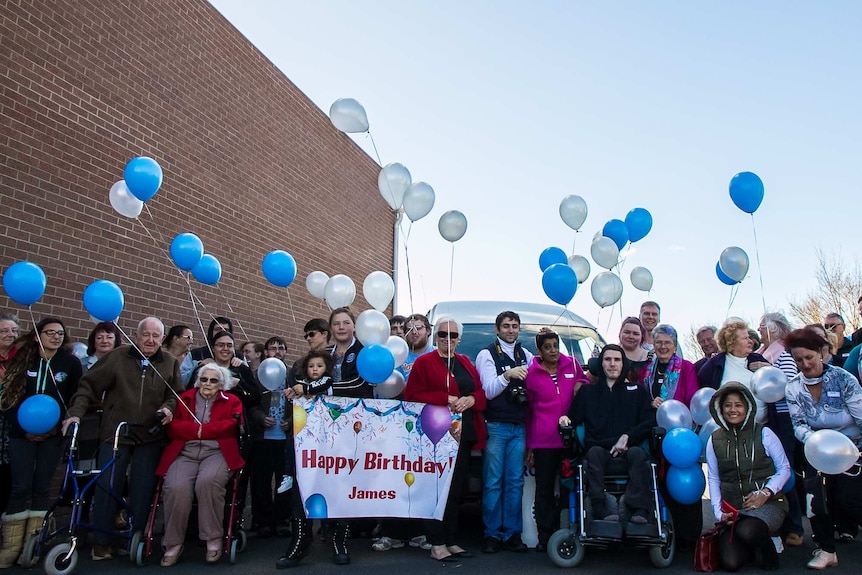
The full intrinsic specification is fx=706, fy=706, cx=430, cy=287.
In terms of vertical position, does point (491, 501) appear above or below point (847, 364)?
below

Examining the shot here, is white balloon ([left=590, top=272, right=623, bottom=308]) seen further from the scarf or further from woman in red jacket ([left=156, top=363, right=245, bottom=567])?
woman in red jacket ([left=156, top=363, right=245, bottom=567])

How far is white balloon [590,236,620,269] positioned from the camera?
310 inches

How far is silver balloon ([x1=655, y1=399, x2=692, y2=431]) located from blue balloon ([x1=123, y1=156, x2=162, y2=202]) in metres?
4.78

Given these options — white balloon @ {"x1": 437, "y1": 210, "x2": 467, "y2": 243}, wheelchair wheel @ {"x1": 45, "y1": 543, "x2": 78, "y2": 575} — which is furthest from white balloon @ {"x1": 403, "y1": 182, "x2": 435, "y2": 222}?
wheelchair wheel @ {"x1": 45, "y1": 543, "x2": 78, "y2": 575}

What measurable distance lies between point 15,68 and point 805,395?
25.3 feet

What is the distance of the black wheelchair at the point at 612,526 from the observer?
16.8ft

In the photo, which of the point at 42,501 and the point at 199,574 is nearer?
the point at 199,574

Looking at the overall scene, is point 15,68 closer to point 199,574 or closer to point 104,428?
point 104,428

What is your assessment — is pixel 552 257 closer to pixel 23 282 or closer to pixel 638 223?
pixel 638 223

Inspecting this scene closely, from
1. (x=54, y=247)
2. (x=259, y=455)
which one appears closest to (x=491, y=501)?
(x=259, y=455)

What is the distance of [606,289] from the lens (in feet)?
23.9

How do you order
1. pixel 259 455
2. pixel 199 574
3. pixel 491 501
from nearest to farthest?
pixel 199 574 → pixel 491 501 → pixel 259 455

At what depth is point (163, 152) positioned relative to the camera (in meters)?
9.05

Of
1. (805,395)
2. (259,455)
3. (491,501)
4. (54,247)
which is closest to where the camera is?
(805,395)
